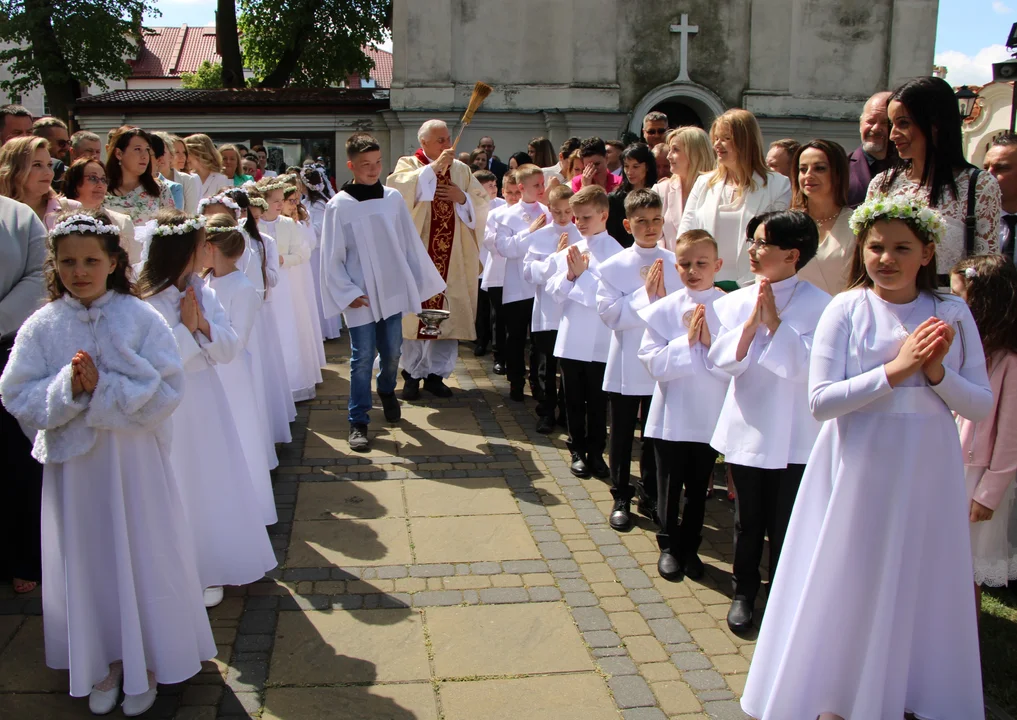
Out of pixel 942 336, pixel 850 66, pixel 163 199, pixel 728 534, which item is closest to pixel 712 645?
pixel 728 534

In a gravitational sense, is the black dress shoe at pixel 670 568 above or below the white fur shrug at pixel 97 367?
below

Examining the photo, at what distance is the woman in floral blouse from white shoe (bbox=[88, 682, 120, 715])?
3442 mm

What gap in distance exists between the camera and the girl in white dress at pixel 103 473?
138 inches

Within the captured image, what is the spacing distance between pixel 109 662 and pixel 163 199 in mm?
3658

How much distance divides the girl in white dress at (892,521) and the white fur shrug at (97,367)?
7.86 feet

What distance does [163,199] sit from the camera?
21.2 feet

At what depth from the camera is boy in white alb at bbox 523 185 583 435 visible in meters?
7.19

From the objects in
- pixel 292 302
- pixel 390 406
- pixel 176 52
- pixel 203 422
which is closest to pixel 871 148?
pixel 390 406

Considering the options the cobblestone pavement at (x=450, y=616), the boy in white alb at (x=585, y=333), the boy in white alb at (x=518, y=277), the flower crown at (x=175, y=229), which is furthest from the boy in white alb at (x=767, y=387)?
the boy in white alb at (x=518, y=277)

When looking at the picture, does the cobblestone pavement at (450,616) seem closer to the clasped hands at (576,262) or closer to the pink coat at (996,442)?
the pink coat at (996,442)

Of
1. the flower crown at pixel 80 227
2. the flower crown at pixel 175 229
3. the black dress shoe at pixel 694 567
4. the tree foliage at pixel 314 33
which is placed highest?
the tree foliage at pixel 314 33

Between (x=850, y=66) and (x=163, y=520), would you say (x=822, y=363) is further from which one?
(x=850, y=66)

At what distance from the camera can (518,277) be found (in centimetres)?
838

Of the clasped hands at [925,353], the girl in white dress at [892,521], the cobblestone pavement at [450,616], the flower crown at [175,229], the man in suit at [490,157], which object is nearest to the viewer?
the clasped hands at [925,353]
